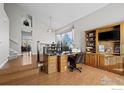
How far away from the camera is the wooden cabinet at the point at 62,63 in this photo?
129 inches

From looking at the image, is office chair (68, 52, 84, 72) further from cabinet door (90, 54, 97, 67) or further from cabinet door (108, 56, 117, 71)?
cabinet door (108, 56, 117, 71)

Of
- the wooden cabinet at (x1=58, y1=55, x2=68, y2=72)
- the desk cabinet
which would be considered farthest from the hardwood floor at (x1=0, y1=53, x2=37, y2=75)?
the wooden cabinet at (x1=58, y1=55, x2=68, y2=72)

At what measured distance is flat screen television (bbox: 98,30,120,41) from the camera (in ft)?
9.75

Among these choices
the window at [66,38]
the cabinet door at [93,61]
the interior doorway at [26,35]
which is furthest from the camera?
the cabinet door at [93,61]

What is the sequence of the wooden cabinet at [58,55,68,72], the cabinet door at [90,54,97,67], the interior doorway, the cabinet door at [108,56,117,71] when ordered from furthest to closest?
the cabinet door at [90,54,97,67], the wooden cabinet at [58,55,68,72], the cabinet door at [108,56,117,71], the interior doorway

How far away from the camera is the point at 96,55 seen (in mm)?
3496

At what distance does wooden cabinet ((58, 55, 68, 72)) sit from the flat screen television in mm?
1373

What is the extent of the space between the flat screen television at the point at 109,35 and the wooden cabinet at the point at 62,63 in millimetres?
1373

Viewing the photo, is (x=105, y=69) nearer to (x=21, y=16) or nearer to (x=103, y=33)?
(x=103, y=33)

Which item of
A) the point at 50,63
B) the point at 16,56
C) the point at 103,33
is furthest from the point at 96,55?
the point at 16,56

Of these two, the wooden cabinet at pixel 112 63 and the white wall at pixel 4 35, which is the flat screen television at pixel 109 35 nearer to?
the wooden cabinet at pixel 112 63

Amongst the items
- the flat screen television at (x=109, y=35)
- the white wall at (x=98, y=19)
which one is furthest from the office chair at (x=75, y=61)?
the flat screen television at (x=109, y=35)
